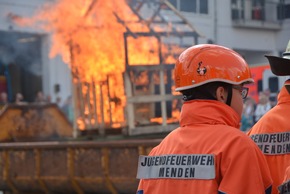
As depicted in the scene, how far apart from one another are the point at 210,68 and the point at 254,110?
456 inches

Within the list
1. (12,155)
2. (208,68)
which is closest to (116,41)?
(12,155)

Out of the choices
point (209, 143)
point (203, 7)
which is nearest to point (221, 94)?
point (209, 143)

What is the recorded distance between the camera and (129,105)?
9742 millimetres

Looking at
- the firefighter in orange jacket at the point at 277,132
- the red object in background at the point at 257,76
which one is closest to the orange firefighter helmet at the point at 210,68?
the firefighter in orange jacket at the point at 277,132

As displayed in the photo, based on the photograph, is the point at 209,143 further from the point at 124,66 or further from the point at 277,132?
the point at 124,66

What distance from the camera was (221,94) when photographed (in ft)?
8.50

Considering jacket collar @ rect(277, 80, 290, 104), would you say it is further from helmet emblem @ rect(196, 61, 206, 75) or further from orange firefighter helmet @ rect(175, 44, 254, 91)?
helmet emblem @ rect(196, 61, 206, 75)

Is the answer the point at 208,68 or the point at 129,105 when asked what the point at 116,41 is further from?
the point at 208,68

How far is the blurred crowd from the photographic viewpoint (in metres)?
13.2

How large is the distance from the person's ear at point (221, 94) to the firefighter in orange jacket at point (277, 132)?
0.74m

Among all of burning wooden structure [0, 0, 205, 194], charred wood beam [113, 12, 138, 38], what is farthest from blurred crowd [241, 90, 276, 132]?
charred wood beam [113, 12, 138, 38]

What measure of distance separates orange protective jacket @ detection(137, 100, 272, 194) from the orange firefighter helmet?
0.31 ft

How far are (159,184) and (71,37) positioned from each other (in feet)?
27.2

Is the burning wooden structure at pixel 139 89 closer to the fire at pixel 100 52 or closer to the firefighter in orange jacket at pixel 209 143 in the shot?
the fire at pixel 100 52
